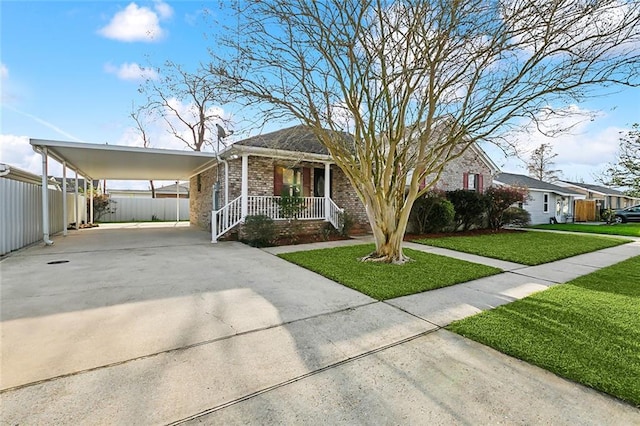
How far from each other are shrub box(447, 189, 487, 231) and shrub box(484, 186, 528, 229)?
71 centimetres

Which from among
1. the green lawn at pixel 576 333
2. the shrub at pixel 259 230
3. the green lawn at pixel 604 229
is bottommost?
the green lawn at pixel 576 333

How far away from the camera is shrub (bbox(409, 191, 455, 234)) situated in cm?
1276

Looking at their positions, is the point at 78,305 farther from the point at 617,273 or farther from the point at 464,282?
the point at 617,273

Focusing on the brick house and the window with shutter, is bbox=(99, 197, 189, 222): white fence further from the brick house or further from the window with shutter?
the window with shutter

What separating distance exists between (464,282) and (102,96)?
11913 millimetres

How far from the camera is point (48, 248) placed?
8258 millimetres

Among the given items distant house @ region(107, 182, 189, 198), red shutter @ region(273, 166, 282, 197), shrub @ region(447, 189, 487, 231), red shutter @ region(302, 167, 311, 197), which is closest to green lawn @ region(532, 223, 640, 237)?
shrub @ region(447, 189, 487, 231)

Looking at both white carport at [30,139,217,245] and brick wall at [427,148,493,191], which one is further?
brick wall at [427,148,493,191]

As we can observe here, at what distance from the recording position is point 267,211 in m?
10.7

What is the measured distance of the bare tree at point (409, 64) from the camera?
17.6 ft

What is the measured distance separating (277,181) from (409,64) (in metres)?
6.46

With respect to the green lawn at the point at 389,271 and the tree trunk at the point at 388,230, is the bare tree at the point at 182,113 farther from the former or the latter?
the tree trunk at the point at 388,230

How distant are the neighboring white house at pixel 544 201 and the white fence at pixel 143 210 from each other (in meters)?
23.0

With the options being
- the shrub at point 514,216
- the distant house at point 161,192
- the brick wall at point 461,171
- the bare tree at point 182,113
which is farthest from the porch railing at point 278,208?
the distant house at point 161,192
